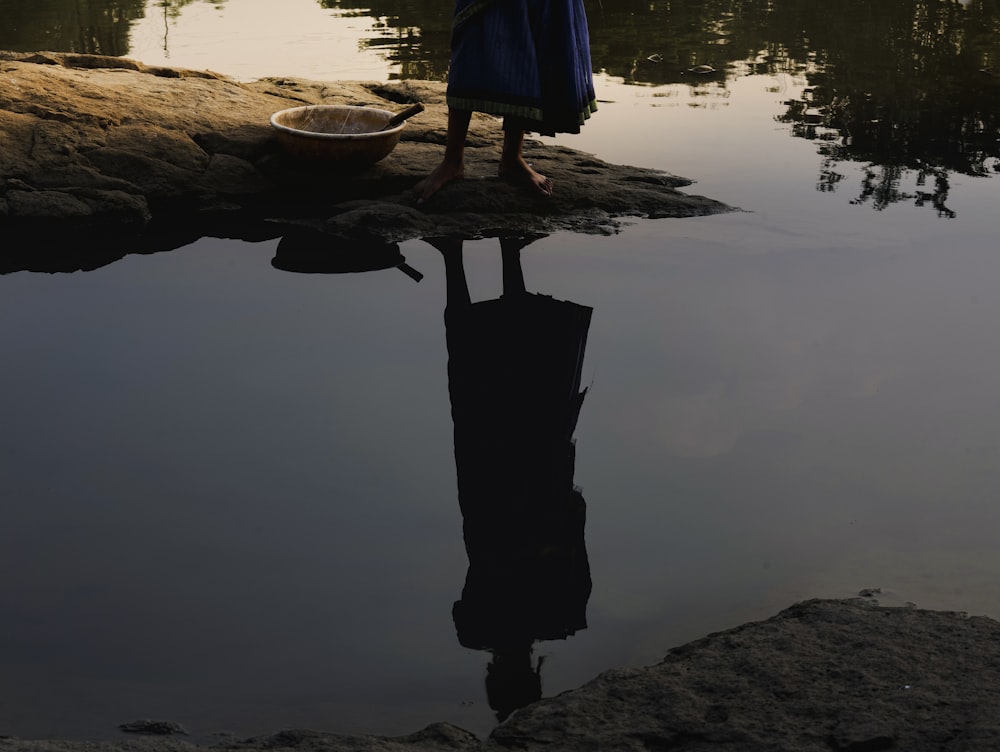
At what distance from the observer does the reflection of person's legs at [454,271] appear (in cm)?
384

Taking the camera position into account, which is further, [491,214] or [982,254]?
[491,214]

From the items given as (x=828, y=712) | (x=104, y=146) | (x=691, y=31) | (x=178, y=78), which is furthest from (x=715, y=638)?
(x=691, y=31)

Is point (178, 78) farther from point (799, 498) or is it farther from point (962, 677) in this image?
point (962, 677)

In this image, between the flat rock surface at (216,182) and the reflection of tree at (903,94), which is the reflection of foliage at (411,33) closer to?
the flat rock surface at (216,182)

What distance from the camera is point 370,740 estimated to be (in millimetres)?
1804

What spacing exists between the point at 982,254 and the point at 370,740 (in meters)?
3.43

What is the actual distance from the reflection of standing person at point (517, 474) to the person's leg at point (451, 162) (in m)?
0.79

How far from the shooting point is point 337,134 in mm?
4730

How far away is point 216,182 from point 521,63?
4.84 ft

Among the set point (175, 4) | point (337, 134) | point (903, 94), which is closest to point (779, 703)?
point (337, 134)

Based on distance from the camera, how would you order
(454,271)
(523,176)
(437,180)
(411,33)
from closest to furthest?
(454,271), (437,180), (523,176), (411,33)

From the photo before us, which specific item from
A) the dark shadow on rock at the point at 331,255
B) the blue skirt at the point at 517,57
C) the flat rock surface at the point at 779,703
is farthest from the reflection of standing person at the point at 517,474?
the blue skirt at the point at 517,57

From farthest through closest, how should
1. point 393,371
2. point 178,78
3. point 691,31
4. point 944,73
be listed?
point 691,31 < point 944,73 < point 178,78 < point 393,371

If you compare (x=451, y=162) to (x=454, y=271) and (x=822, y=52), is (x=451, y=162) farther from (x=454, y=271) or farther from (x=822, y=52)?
(x=822, y=52)
